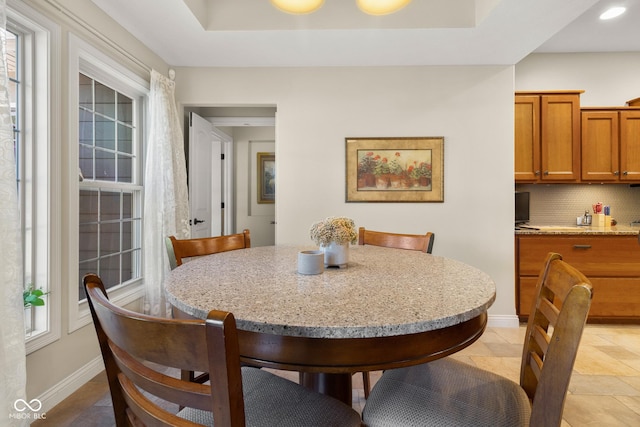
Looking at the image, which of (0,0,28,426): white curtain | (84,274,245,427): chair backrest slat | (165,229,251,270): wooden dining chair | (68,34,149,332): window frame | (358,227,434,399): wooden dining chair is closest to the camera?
(84,274,245,427): chair backrest slat

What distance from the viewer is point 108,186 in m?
2.43

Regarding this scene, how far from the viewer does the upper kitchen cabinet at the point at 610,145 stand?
3.25 metres

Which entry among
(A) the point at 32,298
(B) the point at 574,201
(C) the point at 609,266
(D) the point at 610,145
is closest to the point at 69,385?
(A) the point at 32,298

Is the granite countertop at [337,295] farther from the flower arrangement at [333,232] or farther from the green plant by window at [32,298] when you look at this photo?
the green plant by window at [32,298]

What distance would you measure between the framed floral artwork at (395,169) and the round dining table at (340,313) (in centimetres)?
185

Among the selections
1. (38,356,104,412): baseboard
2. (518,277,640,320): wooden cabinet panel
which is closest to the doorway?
(38,356,104,412): baseboard

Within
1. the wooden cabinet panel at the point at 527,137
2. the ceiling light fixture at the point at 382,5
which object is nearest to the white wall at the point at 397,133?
the wooden cabinet panel at the point at 527,137

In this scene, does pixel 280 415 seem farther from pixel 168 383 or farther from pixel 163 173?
pixel 163 173

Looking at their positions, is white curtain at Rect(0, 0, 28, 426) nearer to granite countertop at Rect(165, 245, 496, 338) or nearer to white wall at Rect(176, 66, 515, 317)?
granite countertop at Rect(165, 245, 496, 338)

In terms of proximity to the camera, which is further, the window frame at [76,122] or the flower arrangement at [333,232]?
the window frame at [76,122]

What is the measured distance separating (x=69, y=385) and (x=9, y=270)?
984 mm

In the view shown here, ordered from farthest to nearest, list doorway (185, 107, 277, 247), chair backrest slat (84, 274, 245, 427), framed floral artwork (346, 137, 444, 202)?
doorway (185, 107, 277, 247) → framed floral artwork (346, 137, 444, 202) → chair backrest slat (84, 274, 245, 427)

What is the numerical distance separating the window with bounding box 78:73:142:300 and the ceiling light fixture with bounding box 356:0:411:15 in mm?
1843

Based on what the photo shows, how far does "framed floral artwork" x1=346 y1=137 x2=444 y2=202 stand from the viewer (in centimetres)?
310
